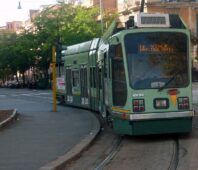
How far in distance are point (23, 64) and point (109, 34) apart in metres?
82.5

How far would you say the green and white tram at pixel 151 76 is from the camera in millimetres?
15281

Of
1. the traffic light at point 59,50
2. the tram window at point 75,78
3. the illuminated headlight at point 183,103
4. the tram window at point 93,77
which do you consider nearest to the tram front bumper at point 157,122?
the illuminated headlight at point 183,103

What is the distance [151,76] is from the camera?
1549cm

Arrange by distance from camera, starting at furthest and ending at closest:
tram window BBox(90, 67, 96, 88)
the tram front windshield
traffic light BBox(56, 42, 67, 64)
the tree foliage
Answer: the tree foliage < traffic light BBox(56, 42, 67, 64) < tram window BBox(90, 67, 96, 88) < the tram front windshield

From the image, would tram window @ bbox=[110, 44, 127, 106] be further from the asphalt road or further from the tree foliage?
the tree foliage

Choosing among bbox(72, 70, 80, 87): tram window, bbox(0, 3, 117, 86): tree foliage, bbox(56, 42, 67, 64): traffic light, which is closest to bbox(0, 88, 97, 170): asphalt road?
bbox(72, 70, 80, 87): tram window

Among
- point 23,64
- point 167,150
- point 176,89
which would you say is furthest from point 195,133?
point 23,64

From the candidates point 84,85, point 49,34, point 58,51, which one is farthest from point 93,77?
point 49,34

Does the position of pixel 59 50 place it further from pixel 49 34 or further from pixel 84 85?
pixel 49 34

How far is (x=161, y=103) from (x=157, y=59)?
1155 millimetres

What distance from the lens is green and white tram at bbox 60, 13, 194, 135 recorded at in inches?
602

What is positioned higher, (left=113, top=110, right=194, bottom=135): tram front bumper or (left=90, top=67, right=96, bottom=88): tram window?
(left=90, top=67, right=96, bottom=88): tram window

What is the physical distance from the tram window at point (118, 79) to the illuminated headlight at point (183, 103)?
1376mm

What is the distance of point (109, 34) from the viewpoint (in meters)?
17.6
